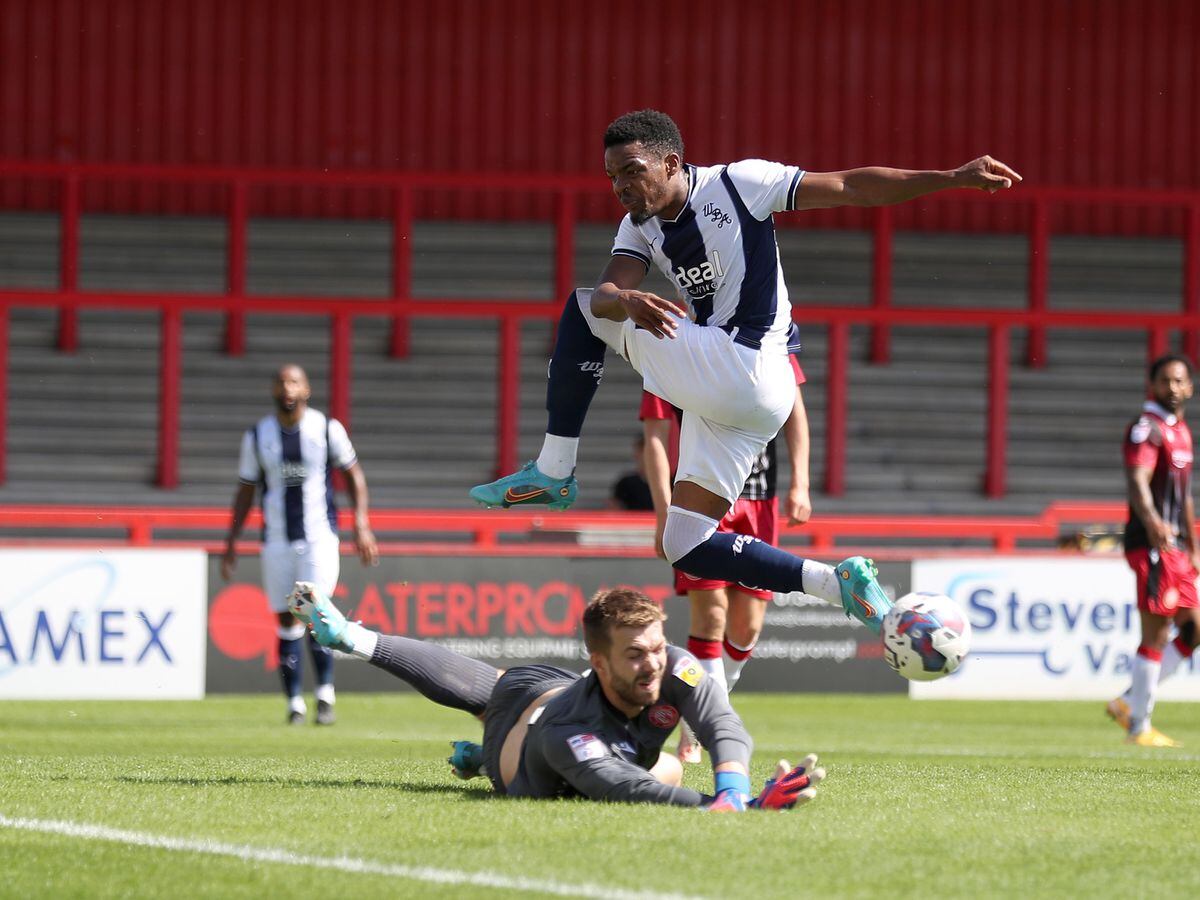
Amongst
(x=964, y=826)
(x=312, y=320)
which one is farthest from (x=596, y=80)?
(x=964, y=826)

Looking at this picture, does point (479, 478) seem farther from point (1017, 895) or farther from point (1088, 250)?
point (1017, 895)

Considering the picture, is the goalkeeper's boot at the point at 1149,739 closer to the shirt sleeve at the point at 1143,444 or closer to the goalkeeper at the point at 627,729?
the shirt sleeve at the point at 1143,444

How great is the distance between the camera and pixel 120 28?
65.6 feet

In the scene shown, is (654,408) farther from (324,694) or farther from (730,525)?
(324,694)

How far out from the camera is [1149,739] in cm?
1032

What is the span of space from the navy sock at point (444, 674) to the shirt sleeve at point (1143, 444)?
4619mm

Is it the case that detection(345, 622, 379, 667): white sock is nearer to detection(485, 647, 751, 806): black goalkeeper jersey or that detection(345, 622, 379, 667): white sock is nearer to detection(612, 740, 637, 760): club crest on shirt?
detection(485, 647, 751, 806): black goalkeeper jersey

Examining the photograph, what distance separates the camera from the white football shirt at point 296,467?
11.9m

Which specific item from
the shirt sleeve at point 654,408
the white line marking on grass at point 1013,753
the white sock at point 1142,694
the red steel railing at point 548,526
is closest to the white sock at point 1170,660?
the white sock at point 1142,694

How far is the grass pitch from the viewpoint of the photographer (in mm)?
4684

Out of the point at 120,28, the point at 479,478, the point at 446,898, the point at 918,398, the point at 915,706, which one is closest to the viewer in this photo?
the point at 446,898

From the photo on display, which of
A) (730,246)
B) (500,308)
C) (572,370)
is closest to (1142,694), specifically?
(572,370)

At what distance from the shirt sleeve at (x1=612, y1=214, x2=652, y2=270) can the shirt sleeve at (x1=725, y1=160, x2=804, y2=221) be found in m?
0.36

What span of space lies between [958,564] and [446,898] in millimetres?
9840
